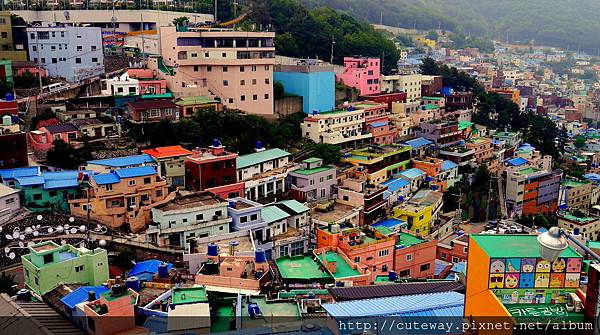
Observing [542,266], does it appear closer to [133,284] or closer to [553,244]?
[553,244]

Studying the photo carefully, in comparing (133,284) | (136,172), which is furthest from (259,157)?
(133,284)

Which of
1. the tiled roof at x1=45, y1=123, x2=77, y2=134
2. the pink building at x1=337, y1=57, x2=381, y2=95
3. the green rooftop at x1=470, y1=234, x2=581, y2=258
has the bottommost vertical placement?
the tiled roof at x1=45, y1=123, x2=77, y2=134

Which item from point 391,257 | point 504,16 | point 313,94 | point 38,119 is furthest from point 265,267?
point 504,16

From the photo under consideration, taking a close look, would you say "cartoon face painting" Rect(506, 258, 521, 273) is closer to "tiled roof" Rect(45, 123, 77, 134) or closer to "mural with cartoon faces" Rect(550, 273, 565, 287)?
"mural with cartoon faces" Rect(550, 273, 565, 287)

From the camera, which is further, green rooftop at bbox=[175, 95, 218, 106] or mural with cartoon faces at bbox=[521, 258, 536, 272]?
green rooftop at bbox=[175, 95, 218, 106]

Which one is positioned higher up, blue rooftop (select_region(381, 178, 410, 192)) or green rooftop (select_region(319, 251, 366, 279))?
green rooftop (select_region(319, 251, 366, 279))

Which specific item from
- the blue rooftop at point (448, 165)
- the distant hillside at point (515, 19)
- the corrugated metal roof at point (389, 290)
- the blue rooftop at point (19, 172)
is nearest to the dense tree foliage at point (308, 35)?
the blue rooftop at point (448, 165)

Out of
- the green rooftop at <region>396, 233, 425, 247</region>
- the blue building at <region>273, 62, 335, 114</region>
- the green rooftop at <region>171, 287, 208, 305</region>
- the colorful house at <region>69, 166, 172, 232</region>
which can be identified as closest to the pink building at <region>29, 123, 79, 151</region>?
the colorful house at <region>69, 166, 172, 232</region>

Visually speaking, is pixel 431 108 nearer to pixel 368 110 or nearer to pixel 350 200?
pixel 368 110
